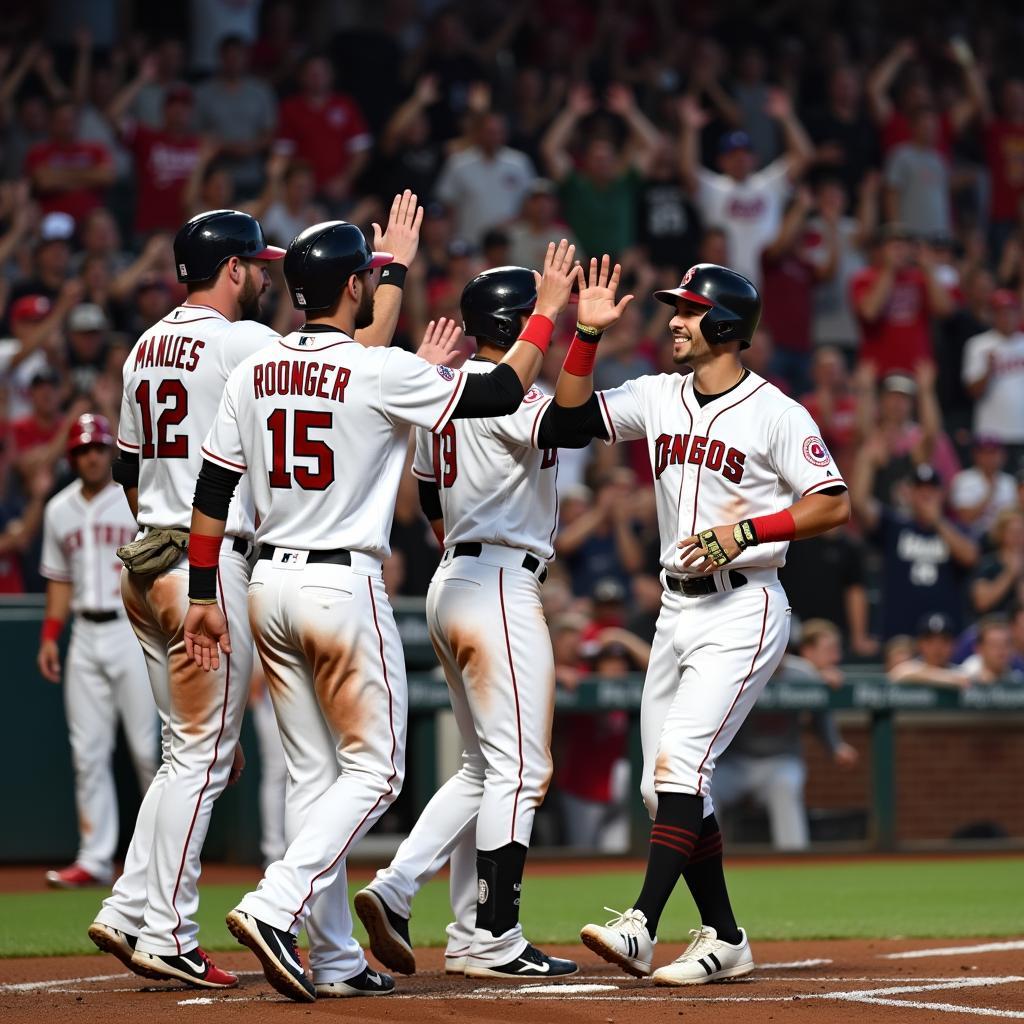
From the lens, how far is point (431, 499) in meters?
6.02

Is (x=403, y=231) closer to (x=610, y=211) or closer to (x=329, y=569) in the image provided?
(x=329, y=569)

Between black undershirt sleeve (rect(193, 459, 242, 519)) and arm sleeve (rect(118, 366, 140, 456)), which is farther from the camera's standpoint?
arm sleeve (rect(118, 366, 140, 456))

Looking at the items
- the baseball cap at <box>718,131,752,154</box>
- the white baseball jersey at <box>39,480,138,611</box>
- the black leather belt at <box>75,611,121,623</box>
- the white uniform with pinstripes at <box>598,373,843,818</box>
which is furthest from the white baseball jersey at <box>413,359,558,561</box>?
the baseball cap at <box>718,131,752,154</box>

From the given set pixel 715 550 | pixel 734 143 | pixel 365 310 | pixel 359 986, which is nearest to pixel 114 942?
pixel 359 986

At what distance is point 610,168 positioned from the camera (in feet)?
46.5

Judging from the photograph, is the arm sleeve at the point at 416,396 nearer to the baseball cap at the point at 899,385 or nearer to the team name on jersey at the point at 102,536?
the team name on jersey at the point at 102,536

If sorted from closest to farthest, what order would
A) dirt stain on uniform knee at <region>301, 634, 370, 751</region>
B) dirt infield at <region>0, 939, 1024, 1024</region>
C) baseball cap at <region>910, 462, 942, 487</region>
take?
1. dirt infield at <region>0, 939, 1024, 1024</region>
2. dirt stain on uniform knee at <region>301, 634, 370, 751</region>
3. baseball cap at <region>910, 462, 942, 487</region>

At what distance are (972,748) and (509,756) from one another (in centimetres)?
633

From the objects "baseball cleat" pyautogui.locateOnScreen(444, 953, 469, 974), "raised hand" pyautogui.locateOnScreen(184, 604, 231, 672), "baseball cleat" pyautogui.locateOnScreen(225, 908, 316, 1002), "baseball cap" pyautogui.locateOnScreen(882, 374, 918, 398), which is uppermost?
"baseball cap" pyautogui.locateOnScreen(882, 374, 918, 398)

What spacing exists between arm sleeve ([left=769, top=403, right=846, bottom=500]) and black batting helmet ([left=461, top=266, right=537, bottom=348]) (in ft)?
2.89

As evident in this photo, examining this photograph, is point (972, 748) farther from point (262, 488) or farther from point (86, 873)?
point (262, 488)

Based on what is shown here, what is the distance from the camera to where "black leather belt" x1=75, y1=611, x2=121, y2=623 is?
892cm

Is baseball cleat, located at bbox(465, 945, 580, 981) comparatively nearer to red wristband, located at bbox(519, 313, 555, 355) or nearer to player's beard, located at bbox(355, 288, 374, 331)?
red wristband, located at bbox(519, 313, 555, 355)

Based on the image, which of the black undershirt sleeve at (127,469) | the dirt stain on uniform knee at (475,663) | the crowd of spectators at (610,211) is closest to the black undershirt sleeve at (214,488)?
the black undershirt sleeve at (127,469)
